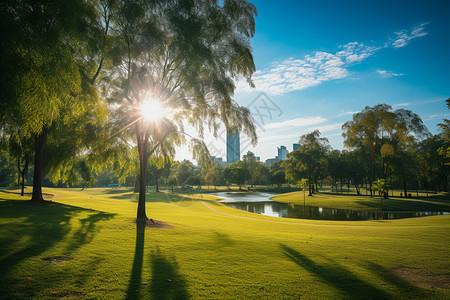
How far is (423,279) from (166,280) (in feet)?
24.1

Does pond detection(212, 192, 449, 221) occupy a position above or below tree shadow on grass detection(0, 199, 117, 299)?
below

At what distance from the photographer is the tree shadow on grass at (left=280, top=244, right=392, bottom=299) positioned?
17.7 feet

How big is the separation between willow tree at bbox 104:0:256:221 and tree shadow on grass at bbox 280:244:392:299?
6.92 meters

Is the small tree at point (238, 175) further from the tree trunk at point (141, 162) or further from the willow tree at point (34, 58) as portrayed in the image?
the willow tree at point (34, 58)

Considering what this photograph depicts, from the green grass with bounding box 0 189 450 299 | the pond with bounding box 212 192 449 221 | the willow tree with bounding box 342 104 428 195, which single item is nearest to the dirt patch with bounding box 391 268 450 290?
the green grass with bounding box 0 189 450 299

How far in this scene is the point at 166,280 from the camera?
18.9 feet

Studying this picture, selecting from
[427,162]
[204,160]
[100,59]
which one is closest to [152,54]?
[100,59]

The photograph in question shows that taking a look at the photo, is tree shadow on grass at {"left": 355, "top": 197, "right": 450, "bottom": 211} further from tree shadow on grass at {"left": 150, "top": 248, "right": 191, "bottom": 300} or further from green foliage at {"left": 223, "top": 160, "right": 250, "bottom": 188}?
Result: green foliage at {"left": 223, "top": 160, "right": 250, "bottom": 188}

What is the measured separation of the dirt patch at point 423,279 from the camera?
598 centimetres

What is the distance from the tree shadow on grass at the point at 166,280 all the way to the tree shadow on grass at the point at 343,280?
155 inches

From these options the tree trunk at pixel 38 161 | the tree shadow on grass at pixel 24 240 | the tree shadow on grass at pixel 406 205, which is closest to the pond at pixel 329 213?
the tree shadow on grass at pixel 406 205

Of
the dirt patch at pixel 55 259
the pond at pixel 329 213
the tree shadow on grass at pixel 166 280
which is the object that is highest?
the dirt patch at pixel 55 259

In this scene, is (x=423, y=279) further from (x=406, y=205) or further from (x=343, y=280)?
(x=406, y=205)

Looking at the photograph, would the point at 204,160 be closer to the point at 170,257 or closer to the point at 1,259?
the point at 170,257
